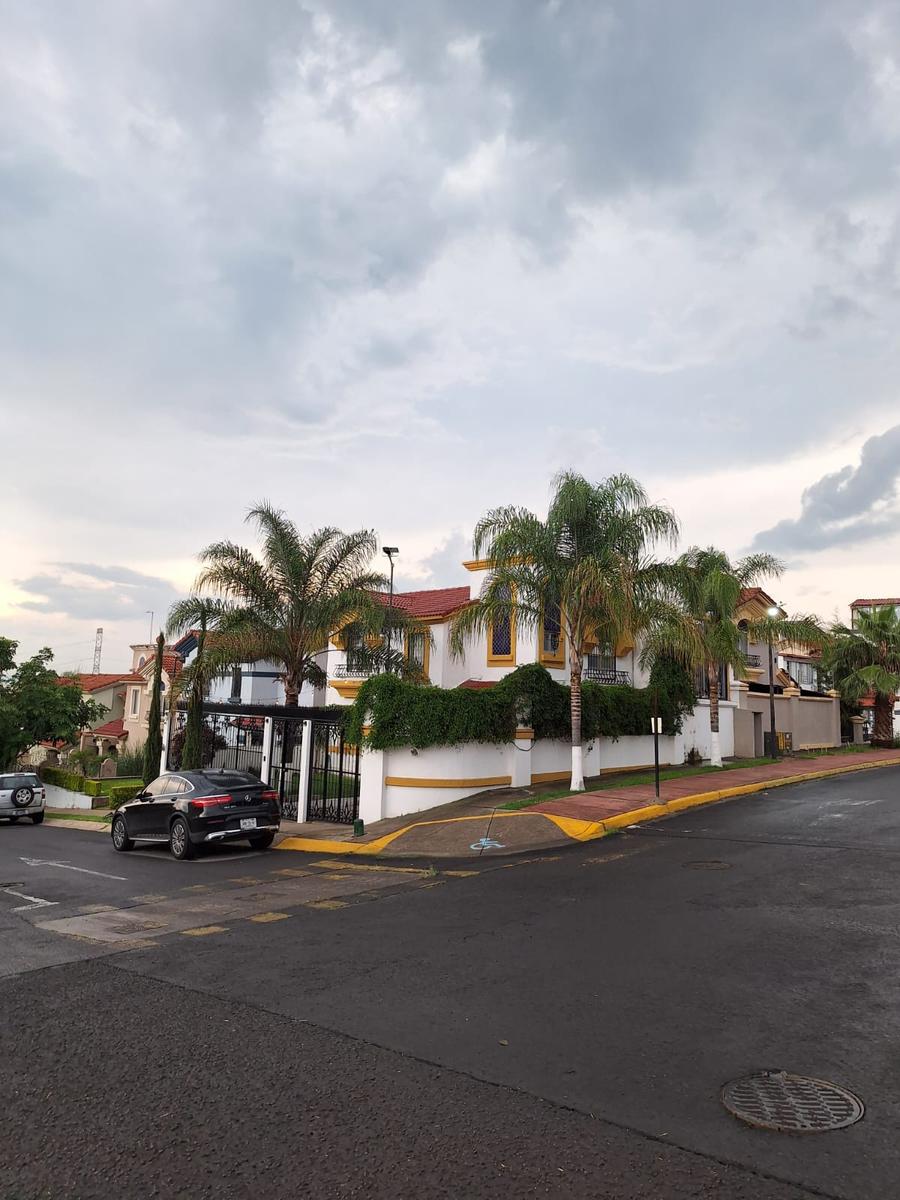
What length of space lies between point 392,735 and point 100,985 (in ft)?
37.9

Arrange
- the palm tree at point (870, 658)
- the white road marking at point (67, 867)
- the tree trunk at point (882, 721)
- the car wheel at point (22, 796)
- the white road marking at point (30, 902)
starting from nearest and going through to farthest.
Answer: the white road marking at point (30, 902) → the white road marking at point (67, 867) → the car wheel at point (22, 796) → the palm tree at point (870, 658) → the tree trunk at point (882, 721)

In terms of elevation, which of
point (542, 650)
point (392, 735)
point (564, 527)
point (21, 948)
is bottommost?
point (21, 948)

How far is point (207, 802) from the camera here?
50.4 feet

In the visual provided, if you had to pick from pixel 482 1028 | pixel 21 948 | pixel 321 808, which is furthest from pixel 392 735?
pixel 482 1028

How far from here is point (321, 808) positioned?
64.1 ft

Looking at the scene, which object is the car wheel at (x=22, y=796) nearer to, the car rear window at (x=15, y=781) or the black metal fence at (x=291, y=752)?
the car rear window at (x=15, y=781)

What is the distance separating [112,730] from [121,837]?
42026 mm

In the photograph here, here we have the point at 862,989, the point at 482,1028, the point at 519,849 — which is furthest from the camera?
the point at 519,849

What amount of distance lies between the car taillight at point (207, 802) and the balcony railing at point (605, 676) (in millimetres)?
16951

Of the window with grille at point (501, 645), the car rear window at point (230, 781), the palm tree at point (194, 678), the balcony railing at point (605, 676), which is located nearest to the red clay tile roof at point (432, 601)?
the window with grille at point (501, 645)

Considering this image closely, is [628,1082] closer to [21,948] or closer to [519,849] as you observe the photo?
[21,948]

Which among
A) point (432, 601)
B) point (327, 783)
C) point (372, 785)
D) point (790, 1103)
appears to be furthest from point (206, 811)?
point (432, 601)

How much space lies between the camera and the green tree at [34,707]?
4059cm

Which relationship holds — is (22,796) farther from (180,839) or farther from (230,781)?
(230,781)
